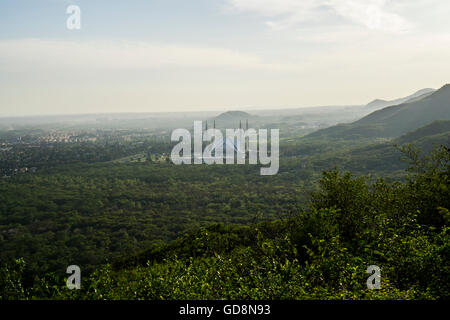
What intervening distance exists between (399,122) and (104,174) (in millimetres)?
148313

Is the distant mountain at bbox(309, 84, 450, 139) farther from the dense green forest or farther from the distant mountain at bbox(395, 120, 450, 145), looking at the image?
the dense green forest

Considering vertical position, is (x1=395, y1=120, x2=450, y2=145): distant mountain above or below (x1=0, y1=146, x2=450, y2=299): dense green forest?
above

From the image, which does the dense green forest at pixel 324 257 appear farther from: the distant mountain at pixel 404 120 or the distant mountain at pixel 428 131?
the distant mountain at pixel 404 120

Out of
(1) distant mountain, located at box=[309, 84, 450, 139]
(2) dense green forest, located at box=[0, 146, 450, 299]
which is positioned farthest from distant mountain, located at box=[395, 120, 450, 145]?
(2) dense green forest, located at box=[0, 146, 450, 299]

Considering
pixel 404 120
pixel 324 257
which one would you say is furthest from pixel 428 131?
pixel 324 257

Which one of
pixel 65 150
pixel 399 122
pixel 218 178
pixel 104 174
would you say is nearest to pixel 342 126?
pixel 399 122

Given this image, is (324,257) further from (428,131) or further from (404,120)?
(404,120)

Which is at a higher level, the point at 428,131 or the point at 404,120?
the point at 404,120

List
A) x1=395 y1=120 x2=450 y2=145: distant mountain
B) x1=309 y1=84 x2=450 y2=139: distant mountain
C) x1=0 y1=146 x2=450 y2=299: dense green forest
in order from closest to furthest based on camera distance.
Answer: x1=0 y1=146 x2=450 y2=299: dense green forest → x1=395 y1=120 x2=450 y2=145: distant mountain → x1=309 y1=84 x2=450 y2=139: distant mountain

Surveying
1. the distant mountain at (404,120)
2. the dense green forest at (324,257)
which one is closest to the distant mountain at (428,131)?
the distant mountain at (404,120)

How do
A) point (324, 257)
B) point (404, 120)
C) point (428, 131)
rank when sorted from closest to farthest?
point (324, 257), point (428, 131), point (404, 120)

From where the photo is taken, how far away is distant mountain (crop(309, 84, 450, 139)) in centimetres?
13962

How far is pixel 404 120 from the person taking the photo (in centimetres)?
14962

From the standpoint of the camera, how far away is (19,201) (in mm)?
62781
